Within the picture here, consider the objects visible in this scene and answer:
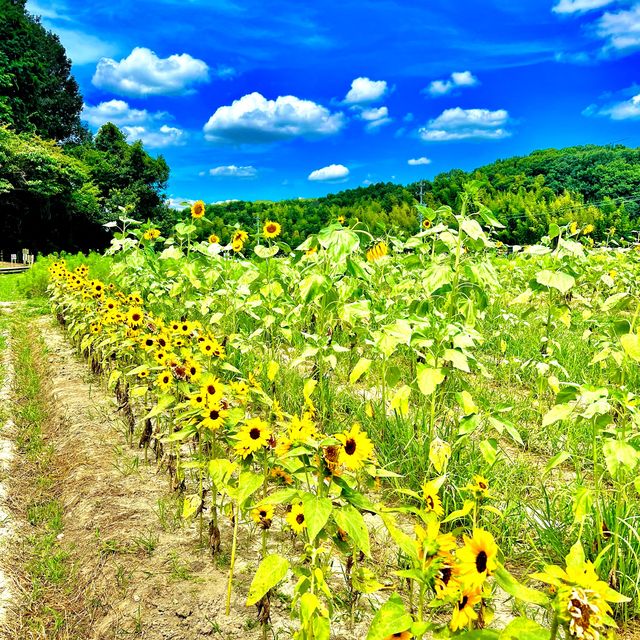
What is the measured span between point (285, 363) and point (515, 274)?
10.1ft

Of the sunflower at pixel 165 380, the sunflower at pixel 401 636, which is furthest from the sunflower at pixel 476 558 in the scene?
the sunflower at pixel 165 380

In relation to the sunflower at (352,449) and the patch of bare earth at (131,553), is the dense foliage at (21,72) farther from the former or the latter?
the sunflower at (352,449)

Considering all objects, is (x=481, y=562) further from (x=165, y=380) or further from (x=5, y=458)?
(x=5, y=458)

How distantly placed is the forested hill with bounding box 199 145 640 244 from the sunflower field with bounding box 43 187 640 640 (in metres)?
33.3

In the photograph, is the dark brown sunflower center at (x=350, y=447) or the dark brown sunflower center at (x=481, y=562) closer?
the dark brown sunflower center at (x=481, y=562)

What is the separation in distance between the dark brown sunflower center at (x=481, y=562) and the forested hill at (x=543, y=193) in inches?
1393

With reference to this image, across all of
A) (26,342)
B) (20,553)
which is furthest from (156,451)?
(26,342)

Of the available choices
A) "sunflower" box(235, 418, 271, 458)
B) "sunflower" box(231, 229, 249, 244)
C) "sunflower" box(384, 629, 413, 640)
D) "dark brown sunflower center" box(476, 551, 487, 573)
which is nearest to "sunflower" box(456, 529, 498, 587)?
"dark brown sunflower center" box(476, 551, 487, 573)

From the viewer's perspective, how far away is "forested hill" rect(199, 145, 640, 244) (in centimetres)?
4166

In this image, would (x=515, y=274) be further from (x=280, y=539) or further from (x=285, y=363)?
(x=280, y=539)

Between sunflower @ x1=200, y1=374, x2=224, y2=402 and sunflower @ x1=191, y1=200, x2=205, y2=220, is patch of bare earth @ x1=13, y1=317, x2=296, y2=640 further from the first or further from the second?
sunflower @ x1=191, y1=200, x2=205, y2=220

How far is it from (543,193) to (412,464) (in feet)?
177

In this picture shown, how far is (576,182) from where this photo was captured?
172ft

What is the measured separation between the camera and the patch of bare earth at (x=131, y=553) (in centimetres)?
164
